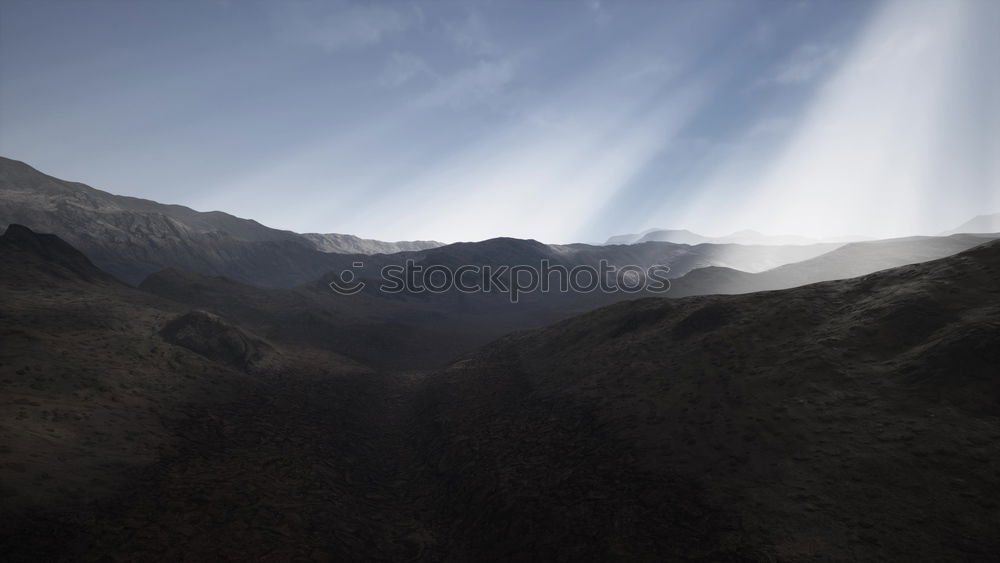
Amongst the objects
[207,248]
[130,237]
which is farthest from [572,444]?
[207,248]

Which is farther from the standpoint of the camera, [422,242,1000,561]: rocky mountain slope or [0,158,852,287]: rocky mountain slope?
[0,158,852,287]: rocky mountain slope

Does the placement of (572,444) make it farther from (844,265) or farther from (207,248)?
(207,248)

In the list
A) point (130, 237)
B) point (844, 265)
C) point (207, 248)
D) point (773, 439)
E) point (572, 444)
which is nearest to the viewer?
point (773, 439)

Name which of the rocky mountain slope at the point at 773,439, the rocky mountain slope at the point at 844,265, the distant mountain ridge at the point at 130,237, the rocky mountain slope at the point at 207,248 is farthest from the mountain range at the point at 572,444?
the rocky mountain slope at the point at 207,248

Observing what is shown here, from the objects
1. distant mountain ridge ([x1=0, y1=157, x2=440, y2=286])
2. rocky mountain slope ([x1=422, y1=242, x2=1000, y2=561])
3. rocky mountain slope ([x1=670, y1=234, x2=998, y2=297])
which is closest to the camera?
rocky mountain slope ([x1=422, y1=242, x2=1000, y2=561])

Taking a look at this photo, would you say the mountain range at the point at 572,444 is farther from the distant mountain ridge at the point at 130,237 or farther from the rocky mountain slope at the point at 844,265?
the distant mountain ridge at the point at 130,237

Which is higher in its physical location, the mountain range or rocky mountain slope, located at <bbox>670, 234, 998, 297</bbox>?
rocky mountain slope, located at <bbox>670, 234, 998, 297</bbox>

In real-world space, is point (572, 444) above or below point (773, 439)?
below

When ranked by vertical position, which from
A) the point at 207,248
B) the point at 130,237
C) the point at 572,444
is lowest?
the point at 572,444

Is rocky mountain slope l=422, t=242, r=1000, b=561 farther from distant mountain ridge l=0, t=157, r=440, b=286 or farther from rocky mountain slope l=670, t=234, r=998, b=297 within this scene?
distant mountain ridge l=0, t=157, r=440, b=286

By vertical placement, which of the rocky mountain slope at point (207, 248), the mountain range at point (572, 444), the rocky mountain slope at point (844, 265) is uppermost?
the rocky mountain slope at point (207, 248)

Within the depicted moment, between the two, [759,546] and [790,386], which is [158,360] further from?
[790,386]

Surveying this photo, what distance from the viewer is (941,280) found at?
1281 cm

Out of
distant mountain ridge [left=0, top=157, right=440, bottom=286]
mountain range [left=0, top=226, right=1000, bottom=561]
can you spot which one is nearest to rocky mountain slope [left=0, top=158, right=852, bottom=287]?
distant mountain ridge [left=0, top=157, right=440, bottom=286]
